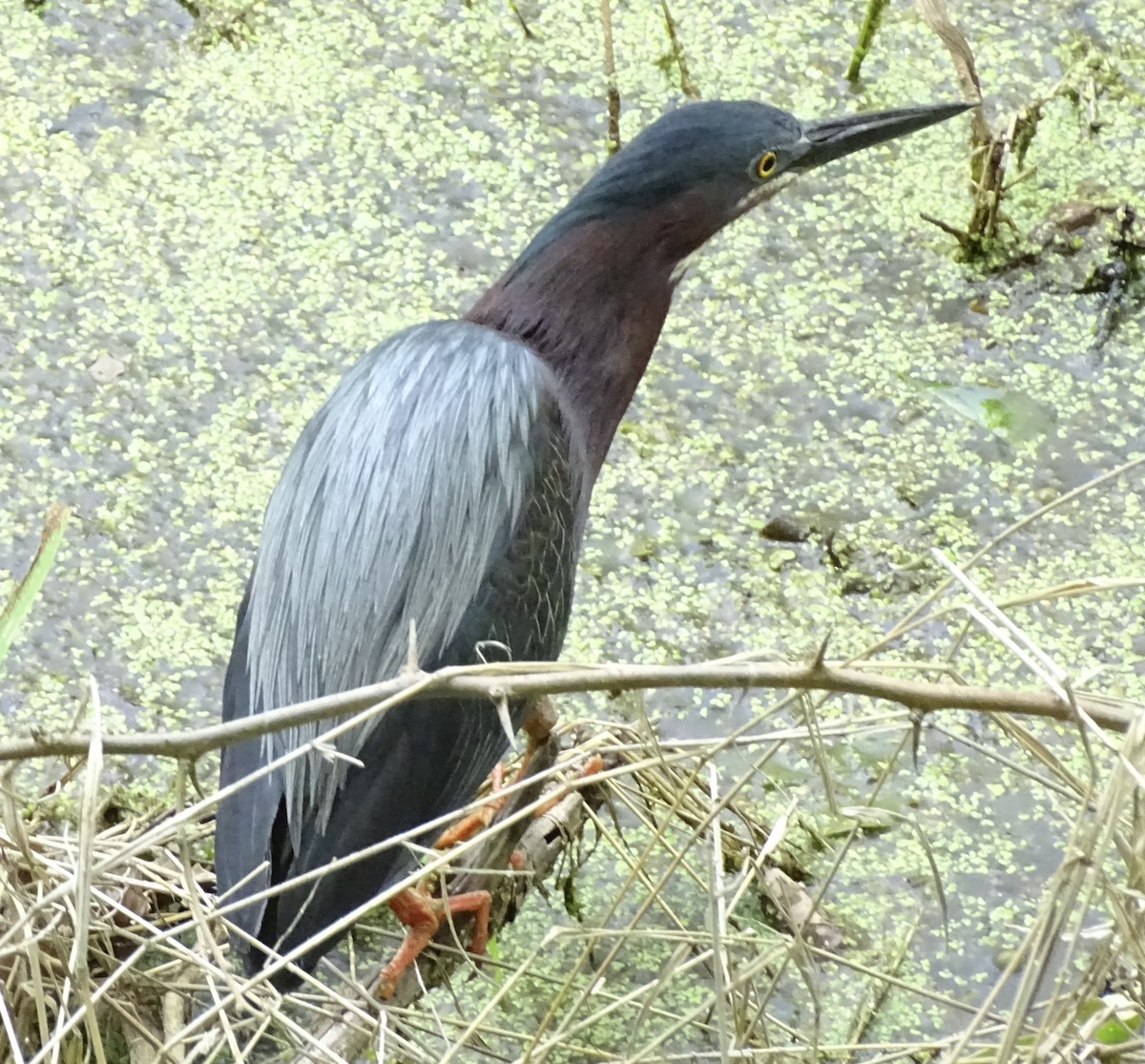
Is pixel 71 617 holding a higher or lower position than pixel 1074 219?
lower

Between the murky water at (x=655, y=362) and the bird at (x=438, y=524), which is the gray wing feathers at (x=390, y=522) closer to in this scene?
the bird at (x=438, y=524)

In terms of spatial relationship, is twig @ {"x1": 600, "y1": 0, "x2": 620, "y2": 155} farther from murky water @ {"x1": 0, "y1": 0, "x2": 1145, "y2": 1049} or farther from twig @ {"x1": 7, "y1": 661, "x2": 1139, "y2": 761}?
twig @ {"x1": 7, "y1": 661, "x2": 1139, "y2": 761}

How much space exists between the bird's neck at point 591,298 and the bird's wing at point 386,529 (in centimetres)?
8

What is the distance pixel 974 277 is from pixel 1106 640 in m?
0.67

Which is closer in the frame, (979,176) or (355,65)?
(979,176)

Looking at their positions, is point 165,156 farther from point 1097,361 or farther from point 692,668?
point 692,668

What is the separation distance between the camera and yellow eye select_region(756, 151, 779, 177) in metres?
1.60

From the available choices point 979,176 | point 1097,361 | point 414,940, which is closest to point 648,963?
point 414,940

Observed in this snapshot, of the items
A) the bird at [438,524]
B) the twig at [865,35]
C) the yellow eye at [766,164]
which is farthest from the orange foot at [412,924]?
the twig at [865,35]

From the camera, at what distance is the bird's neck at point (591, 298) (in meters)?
1.53

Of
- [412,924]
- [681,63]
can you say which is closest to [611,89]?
[681,63]

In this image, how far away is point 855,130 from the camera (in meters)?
1.71

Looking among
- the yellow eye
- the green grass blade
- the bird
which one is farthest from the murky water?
the green grass blade

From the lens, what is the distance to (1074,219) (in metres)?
2.40
